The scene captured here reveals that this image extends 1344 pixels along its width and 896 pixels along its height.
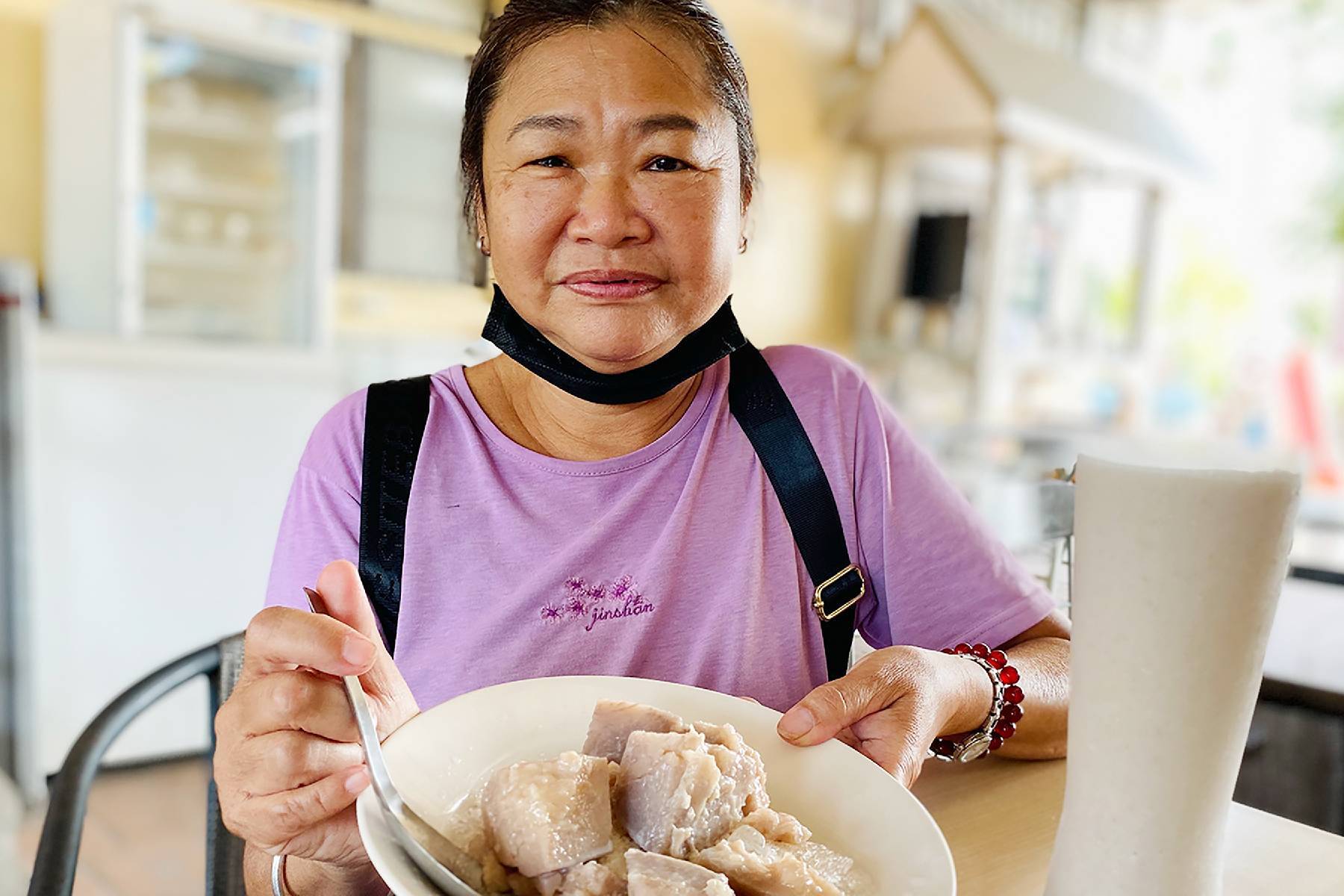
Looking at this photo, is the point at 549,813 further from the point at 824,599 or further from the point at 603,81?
the point at 603,81

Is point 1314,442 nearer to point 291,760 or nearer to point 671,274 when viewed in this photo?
point 671,274

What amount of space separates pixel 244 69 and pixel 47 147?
2.09 ft

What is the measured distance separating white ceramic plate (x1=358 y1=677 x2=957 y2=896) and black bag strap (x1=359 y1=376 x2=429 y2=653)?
0.92ft

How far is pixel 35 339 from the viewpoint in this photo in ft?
8.43

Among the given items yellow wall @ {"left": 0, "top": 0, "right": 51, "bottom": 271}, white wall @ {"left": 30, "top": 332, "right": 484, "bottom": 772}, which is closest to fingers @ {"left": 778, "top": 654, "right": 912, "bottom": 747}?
white wall @ {"left": 30, "top": 332, "right": 484, "bottom": 772}

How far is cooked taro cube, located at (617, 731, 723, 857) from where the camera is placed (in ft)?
2.10

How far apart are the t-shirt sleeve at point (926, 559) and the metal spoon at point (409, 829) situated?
62 centimetres

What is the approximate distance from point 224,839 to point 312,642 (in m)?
0.50

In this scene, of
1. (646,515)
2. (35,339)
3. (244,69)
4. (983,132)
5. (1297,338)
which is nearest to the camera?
(646,515)

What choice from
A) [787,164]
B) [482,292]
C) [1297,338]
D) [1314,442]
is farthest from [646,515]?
[1297,338]

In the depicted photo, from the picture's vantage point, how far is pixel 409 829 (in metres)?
0.60

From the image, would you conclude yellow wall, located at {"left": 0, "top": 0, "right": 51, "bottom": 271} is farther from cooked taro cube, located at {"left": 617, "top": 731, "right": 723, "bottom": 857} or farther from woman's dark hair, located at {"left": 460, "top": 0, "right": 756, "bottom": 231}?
Result: cooked taro cube, located at {"left": 617, "top": 731, "right": 723, "bottom": 857}

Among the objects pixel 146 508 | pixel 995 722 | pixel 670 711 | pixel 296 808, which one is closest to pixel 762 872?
pixel 670 711

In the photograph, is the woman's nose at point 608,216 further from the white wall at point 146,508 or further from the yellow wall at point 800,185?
the yellow wall at point 800,185
